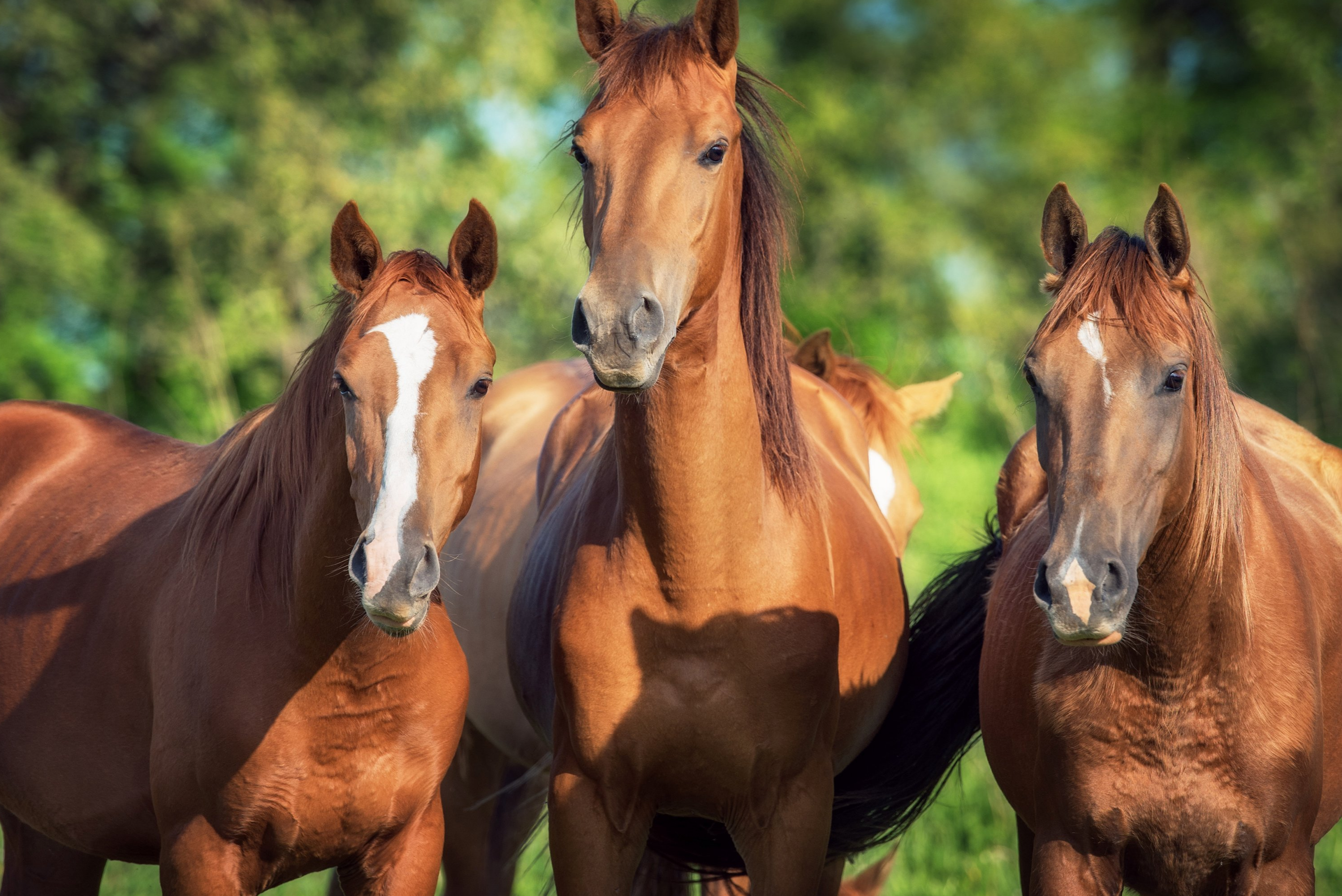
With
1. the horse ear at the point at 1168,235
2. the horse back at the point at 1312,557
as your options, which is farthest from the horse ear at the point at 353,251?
the horse back at the point at 1312,557

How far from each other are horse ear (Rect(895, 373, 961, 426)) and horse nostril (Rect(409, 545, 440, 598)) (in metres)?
2.96

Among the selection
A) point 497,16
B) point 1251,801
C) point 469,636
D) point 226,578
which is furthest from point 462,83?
point 1251,801

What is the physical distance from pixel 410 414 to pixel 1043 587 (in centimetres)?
131

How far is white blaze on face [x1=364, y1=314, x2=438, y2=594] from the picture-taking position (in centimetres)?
234

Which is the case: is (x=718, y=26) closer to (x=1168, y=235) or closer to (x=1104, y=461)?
(x=1168, y=235)

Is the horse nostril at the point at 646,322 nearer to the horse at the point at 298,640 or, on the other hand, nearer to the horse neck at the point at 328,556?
the horse at the point at 298,640

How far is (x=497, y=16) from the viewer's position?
45.6ft

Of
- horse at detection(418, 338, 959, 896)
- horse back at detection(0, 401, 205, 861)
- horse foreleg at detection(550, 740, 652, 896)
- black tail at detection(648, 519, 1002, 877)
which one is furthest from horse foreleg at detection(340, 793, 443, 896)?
black tail at detection(648, 519, 1002, 877)

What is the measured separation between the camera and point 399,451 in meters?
2.46

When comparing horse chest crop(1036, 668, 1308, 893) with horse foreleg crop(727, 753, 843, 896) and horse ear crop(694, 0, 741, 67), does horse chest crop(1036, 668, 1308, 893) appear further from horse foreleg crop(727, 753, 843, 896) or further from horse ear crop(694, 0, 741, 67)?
horse ear crop(694, 0, 741, 67)

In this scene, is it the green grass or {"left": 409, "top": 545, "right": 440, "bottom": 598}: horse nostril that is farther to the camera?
the green grass

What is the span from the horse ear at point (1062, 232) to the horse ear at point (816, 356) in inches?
79.7

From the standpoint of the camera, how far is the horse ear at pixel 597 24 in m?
2.96

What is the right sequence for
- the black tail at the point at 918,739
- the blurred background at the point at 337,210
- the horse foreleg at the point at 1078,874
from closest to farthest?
the horse foreleg at the point at 1078,874, the black tail at the point at 918,739, the blurred background at the point at 337,210
